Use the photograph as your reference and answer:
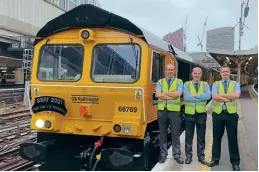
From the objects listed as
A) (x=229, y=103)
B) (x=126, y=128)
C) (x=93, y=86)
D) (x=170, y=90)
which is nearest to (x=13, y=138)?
(x=93, y=86)

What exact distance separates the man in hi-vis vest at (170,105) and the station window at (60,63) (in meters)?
1.63

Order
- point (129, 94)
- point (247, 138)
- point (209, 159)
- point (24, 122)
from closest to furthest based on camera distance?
point (129, 94) < point (209, 159) < point (247, 138) < point (24, 122)

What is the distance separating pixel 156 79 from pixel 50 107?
2132 millimetres

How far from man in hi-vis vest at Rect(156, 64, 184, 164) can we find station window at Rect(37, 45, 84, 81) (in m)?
1.63

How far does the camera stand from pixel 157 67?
6.80m

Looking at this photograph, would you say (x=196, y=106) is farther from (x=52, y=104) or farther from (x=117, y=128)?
(x=52, y=104)

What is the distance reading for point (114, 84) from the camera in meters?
6.23

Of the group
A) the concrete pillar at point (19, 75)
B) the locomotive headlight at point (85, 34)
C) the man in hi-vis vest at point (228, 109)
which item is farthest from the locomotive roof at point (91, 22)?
the concrete pillar at point (19, 75)

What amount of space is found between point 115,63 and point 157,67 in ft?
2.99

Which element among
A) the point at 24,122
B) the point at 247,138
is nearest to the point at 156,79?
the point at 247,138

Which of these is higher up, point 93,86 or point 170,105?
point 93,86

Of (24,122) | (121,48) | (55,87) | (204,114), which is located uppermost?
(121,48)

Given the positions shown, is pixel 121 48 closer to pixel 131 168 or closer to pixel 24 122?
pixel 131 168

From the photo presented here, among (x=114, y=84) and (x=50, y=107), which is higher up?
(x=114, y=84)
